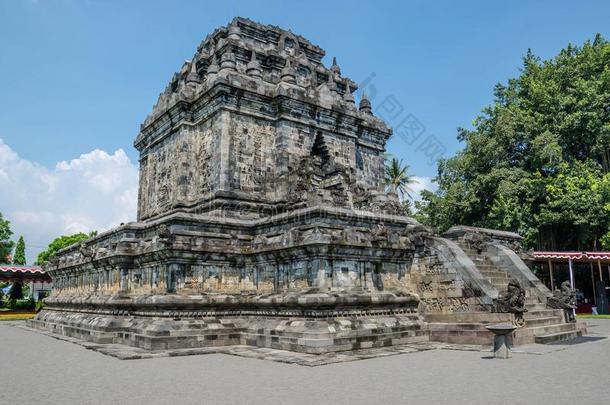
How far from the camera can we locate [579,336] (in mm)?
15508

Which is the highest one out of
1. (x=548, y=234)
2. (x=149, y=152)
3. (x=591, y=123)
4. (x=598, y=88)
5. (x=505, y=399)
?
(x=598, y=88)

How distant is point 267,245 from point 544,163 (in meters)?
22.0

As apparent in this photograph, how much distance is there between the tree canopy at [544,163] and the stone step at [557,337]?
46.6ft

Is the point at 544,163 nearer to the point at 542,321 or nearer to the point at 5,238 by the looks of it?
the point at 542,321

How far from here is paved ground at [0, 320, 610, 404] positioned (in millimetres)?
7348

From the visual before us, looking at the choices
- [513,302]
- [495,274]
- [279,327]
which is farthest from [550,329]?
[279,327]

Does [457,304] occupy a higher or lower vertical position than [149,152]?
lower

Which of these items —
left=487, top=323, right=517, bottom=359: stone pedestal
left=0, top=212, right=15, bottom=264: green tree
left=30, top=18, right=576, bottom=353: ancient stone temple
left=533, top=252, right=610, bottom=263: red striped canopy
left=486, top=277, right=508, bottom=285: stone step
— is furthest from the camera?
left=0, top=212, right=15, bottom=264: green tree

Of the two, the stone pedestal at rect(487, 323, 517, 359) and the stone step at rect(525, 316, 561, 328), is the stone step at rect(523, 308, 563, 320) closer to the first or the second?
the stone step at rect(525, 316, 561, 328)

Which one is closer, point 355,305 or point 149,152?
point 355,305

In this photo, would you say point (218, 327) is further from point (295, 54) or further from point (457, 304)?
point (295, 54)

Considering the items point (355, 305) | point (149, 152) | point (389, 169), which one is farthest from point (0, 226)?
point (355, 305)

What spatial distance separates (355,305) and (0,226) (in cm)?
4835

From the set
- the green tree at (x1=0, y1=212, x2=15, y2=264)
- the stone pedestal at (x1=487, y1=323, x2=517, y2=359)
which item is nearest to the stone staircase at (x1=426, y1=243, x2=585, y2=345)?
the stone pedestal at (x1=487, y1=323, x2=517, y2=359)
